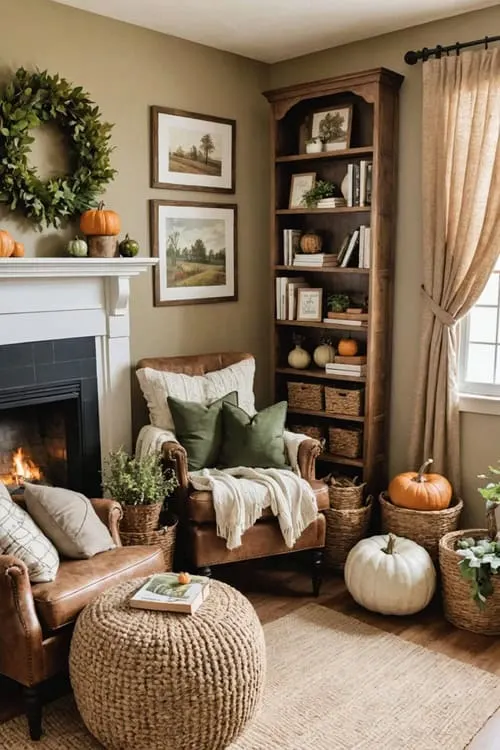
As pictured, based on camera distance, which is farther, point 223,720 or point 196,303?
point 196,303

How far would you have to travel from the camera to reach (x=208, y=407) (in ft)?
13.1

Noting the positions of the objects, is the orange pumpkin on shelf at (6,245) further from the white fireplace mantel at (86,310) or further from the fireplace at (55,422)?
the fireplace at (55,422)

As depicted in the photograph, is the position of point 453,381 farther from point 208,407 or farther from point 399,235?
point 208,407

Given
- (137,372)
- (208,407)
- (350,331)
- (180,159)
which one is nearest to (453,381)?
(350,331)

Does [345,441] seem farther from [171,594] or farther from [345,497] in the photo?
[171,594]

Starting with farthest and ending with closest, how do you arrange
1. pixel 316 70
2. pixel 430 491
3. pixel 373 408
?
pixel 316 70, pixel 373 408, pixel 430 491

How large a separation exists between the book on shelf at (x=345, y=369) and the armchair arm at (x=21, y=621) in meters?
2.21

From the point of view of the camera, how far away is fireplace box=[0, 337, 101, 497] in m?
3.71

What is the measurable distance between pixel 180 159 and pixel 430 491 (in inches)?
87.6

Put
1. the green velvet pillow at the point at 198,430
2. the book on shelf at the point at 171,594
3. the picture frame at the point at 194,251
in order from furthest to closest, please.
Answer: the picture frame at the point at 194,251 < the green velvet pillow at the point at 198,430 < the book on shelf at the point at 171,594

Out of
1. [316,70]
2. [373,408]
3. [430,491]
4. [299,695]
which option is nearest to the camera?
[299,695]

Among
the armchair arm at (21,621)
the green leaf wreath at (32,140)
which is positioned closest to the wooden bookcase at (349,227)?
the green leaf wreath at (32,140)

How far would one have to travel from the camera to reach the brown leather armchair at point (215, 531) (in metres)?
3.57

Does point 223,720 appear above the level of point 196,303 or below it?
below
